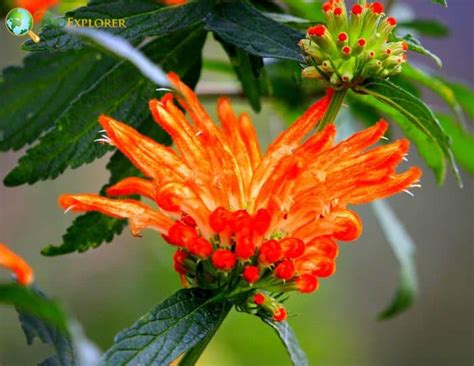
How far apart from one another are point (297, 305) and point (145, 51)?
146cm

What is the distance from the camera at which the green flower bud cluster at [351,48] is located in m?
0.83

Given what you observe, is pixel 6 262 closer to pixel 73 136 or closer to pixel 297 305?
pixel 73 136

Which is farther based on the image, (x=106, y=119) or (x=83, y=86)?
(x=83, y=86)

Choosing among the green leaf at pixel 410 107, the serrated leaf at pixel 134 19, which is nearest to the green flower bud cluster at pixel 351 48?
the green leaf at pixel 410 107

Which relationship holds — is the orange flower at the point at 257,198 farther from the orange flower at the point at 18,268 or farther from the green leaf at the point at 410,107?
the orange flower at the point at 18,268

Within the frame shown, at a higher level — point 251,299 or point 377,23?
point 377,23

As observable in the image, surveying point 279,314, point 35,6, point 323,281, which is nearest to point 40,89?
point 35,6

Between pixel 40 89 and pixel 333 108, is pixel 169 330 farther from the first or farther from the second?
pixel 40 89

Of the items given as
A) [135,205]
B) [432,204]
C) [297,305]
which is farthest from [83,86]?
[432,204]

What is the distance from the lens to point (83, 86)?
1.01 m

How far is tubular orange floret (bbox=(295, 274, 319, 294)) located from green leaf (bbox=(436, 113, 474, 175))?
0.62 meters

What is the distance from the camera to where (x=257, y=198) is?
33.9 inches

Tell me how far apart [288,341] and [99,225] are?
23 centimetres

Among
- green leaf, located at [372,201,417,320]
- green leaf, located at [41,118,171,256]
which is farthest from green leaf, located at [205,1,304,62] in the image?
green leaf, located at [372,201,417,320]
